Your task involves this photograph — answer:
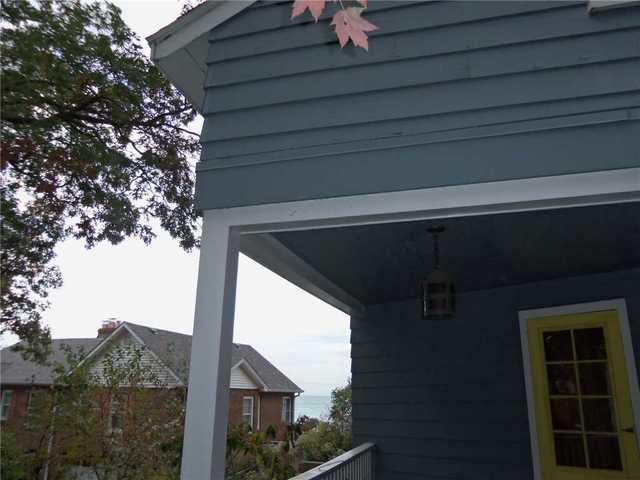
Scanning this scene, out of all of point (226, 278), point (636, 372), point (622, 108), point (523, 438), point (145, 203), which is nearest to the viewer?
point (622, 108)

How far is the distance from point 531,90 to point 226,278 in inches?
59.2

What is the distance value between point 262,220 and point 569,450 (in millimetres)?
3470

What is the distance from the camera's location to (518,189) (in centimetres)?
196

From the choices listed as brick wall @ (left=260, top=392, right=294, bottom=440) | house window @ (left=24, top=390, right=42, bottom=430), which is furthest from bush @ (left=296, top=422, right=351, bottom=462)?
brick wall @ (left=260, top=392, right=294, bottom=440)

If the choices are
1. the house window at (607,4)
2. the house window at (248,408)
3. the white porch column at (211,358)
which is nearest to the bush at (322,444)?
the white porch column at (211,358)

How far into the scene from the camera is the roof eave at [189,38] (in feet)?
7.90

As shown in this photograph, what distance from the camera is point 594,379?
13.2 feet

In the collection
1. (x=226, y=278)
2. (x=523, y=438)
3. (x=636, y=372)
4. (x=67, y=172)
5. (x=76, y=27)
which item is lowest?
(x=523, y=438)

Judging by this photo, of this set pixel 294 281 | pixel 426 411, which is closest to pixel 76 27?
pixel 294 281

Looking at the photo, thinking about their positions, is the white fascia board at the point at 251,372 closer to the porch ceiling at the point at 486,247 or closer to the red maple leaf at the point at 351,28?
the porch ceiling at the point at 486,247

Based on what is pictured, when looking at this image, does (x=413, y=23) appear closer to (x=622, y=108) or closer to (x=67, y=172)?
(x=622, y=108)

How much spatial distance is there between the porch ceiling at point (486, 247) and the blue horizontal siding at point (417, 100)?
0.74 m

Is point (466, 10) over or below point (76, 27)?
below

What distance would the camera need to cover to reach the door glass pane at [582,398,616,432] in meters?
3.92
